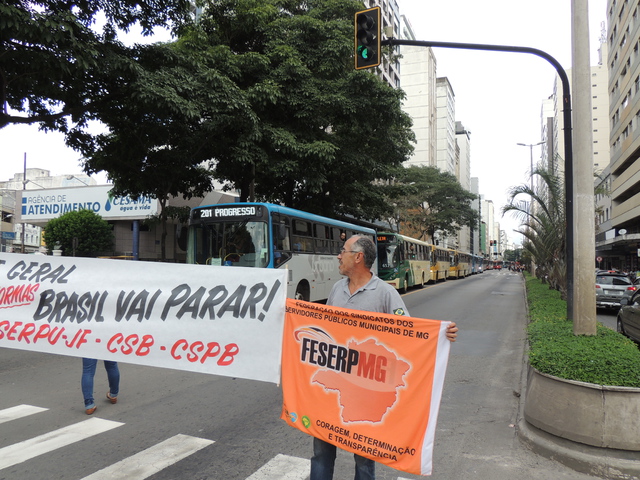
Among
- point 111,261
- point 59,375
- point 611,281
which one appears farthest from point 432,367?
point 611,281

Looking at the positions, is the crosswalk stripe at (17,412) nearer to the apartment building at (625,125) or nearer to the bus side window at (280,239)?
the bus side window at (280,239)

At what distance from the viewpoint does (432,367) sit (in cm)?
318

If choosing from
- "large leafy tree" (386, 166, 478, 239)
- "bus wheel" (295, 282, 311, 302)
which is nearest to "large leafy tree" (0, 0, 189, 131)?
"bus wheel" (295, 282, 311, 302)

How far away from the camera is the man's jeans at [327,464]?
10.4ft

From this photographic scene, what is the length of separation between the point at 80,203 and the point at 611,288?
29.9m

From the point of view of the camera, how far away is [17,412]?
17.9ft

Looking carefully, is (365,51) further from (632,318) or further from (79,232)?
(79,232)

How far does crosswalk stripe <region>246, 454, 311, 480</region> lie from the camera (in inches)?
154

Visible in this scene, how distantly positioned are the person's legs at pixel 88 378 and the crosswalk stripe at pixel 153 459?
1.28 meters

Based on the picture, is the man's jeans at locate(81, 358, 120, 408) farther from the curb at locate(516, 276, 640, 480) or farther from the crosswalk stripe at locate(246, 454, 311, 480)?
the curb at locate(516, 276, 640, 480)

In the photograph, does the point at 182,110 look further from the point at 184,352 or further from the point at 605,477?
the point at 605,477

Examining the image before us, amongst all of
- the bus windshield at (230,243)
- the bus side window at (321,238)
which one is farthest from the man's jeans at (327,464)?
the bus side window at (321,238)

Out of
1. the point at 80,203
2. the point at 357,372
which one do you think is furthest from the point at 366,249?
the point at 80,203

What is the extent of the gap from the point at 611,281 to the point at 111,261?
17.5 m
